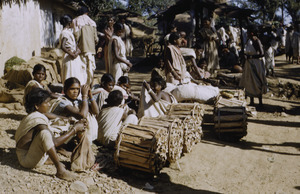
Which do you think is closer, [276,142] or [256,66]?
[276,142]

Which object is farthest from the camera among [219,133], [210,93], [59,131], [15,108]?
[15,108]

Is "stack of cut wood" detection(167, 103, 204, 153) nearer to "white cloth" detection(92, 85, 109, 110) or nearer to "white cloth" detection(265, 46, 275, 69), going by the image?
"white cloth" detection(92, 85, 109, 110)

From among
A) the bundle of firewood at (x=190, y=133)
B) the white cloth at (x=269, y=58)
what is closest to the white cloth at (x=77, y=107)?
the bundle of firewood at (x=190, y=133)

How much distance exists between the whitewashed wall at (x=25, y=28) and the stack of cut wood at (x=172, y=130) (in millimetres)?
5153

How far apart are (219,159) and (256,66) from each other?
376 centimetres

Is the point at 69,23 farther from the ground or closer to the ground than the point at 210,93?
farther from the ground

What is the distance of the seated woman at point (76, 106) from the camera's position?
13.1 feet

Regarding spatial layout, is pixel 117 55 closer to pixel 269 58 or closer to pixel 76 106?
pixel 76 106

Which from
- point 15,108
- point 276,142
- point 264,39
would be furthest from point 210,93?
point 264,39

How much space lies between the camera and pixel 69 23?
5535 millimetres

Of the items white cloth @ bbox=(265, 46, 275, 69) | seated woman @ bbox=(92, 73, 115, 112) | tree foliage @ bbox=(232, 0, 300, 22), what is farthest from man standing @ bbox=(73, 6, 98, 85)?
tree foliage @ bbox=(232, 0, 300, 22)

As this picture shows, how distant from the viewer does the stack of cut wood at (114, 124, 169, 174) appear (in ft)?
11.8

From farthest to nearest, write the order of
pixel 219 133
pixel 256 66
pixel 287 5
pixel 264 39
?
pixel 287 5
pixel 264 39
pixel 256 66
pixel 219 133

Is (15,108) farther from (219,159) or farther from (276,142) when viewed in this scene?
(276,142)
